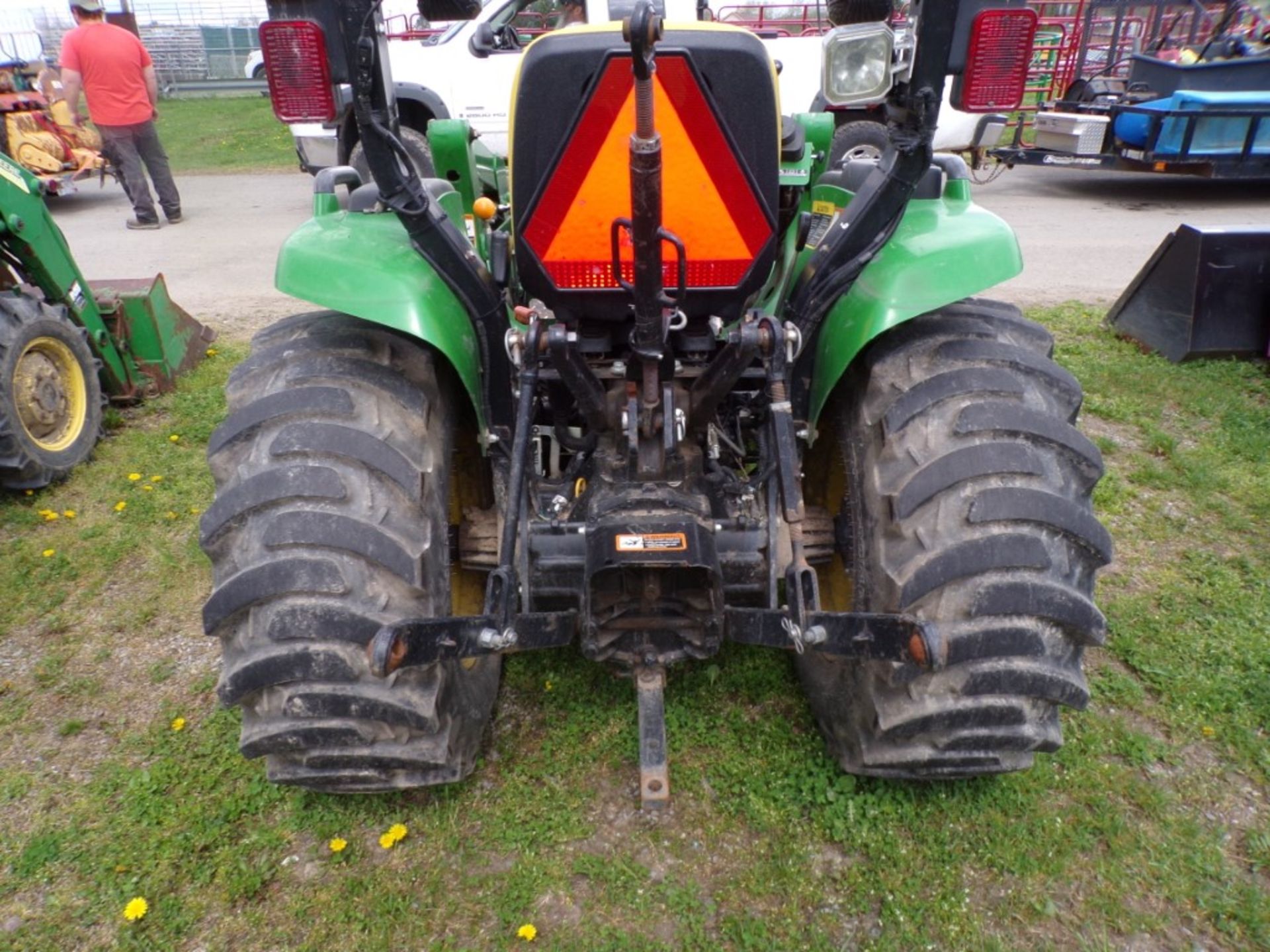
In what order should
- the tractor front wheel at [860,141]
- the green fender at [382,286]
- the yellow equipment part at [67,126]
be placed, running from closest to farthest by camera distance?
the green fender at [382,286] → the tractor front wheel at [860,141] → the yellow equipment part at [67,126]

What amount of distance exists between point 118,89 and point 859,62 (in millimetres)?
9765

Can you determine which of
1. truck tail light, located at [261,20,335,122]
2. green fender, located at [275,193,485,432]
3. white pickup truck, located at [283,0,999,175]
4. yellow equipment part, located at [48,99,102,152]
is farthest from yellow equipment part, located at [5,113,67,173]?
truck tail light, located at [261,20,335,122]

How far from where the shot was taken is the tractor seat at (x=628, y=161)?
1.91m

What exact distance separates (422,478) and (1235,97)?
10714 millimetres

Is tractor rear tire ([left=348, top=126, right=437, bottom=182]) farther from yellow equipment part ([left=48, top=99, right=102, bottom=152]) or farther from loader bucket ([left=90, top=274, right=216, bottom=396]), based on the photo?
yellow equipment part ([left=48, top=99, right=102, bottom=152])

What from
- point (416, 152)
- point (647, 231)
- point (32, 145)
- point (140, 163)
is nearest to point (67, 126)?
point (32, 145)

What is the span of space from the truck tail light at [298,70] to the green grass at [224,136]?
13.4 metres

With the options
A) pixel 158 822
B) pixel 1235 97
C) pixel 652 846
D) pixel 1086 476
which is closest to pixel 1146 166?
pixel 1235 97

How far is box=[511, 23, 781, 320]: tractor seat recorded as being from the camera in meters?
1.91

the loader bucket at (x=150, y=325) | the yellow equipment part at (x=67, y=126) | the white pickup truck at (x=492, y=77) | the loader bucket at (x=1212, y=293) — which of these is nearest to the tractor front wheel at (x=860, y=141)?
the white pickup truck at (x=492, y=77)

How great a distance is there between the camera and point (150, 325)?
514 centimetres

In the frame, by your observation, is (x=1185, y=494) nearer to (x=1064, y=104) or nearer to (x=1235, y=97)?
(x=1235, y=97)

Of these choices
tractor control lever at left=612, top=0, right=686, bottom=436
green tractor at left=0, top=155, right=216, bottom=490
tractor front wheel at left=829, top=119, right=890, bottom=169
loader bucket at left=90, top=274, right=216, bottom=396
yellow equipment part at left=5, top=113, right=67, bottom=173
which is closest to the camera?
tractor control lever at left=612, top=0, right=686, bottom=436

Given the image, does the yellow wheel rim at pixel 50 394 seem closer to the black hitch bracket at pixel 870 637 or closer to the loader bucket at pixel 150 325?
the loader bucket at pixel 150 325
